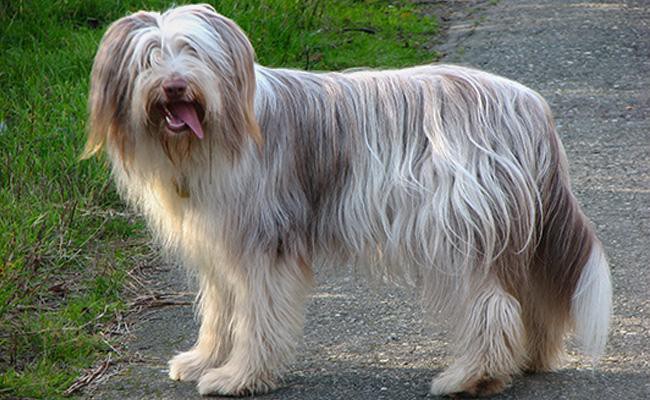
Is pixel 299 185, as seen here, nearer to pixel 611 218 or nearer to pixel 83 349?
pixel 83 349

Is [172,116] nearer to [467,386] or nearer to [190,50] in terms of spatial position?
[190,50]

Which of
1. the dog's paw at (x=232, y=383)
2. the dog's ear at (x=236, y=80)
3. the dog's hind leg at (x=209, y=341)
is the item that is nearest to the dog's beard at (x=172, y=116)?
the dog's ear at (x=236, y=80)

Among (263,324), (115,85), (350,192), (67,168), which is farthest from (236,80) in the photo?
(67,168)

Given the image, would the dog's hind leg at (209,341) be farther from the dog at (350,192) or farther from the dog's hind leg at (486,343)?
the dog's hind leg at (486,343)

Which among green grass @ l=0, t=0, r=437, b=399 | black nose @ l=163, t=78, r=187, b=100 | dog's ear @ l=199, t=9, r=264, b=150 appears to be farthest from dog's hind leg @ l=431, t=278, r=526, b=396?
green grass @ l=0, t=0, r=437, b=399

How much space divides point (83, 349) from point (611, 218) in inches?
112

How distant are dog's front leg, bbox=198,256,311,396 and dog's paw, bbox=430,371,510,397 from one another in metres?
0.59

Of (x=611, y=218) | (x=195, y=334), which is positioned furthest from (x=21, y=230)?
(x=611, y=218)

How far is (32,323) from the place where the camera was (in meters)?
5.26

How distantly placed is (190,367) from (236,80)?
122 cm

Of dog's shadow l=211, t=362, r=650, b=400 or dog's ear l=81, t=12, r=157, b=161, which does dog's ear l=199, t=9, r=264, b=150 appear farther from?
dog's shadow l=211, t=362, r=650, b=400

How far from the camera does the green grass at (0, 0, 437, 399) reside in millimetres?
5176

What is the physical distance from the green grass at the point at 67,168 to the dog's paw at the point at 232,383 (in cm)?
58

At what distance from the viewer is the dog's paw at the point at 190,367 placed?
4.89 meters
